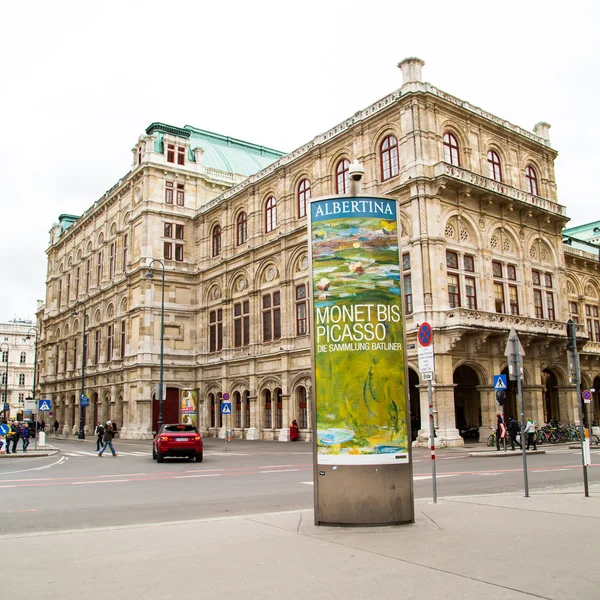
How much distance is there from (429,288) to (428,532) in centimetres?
2448

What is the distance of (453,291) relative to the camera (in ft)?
110

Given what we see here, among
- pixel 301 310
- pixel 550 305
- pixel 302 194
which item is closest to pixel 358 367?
pixel 301 310

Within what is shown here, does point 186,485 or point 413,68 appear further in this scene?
point 413,68

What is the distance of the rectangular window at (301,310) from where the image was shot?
39969 millimetres

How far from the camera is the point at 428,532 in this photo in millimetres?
8211

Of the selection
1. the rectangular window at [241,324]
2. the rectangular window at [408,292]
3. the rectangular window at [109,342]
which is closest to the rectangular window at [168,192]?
the rectangular window at [241,324]

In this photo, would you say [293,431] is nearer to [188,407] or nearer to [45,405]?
Result: [188,407]

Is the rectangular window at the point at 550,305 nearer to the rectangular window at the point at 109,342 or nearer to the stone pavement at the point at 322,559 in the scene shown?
the stone pavement at the point at 322,559

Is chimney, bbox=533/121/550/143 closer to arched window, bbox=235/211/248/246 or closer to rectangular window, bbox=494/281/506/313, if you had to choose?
rectangular window, bbox=494/281/506/313

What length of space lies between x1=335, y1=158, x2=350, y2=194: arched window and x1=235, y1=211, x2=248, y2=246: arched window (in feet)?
33.0

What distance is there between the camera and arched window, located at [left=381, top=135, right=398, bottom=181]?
1385 inches

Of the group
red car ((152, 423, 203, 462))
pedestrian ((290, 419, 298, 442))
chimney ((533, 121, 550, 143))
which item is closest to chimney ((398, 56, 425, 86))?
chimney ((533, 121, 550, 143))

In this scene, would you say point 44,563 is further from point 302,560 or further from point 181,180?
point 181,180

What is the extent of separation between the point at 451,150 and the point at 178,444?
22.5m
